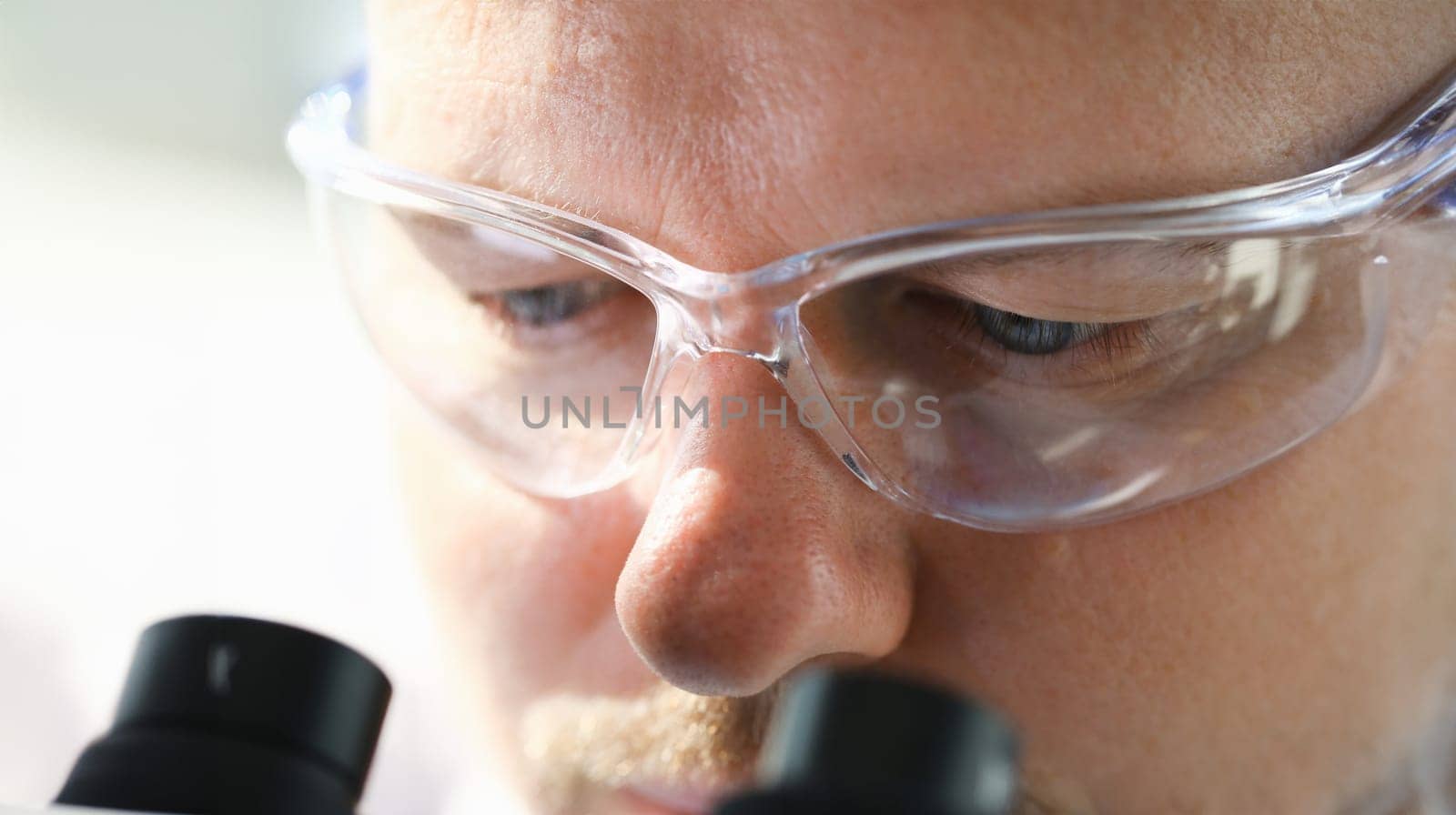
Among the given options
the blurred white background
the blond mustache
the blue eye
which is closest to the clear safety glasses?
the blue eye

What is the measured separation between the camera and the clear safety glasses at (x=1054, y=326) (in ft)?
1.91

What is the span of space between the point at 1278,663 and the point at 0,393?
1214 millimetres

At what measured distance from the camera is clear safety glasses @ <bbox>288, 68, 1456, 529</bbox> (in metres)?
0.58

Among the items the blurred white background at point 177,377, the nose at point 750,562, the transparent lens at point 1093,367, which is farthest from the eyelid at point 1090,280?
the blurred white background at point 177,377

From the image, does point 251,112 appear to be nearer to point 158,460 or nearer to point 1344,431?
point 158,460

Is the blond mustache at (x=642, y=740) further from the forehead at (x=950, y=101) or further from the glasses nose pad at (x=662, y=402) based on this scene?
the forehead at (x=950, y=101)

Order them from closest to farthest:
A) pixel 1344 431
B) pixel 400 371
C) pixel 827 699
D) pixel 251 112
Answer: pixel 827 699 → pixel 1344 431 → pixel 400 371 → pixel 251 112

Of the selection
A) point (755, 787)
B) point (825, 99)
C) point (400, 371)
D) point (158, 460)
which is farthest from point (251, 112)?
point (755, 787)

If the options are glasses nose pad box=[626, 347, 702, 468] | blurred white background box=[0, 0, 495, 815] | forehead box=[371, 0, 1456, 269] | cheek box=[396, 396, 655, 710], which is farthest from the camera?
blurred white background box=[0, 0, 495, 815]

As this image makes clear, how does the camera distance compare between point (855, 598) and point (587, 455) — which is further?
point (587, 455)

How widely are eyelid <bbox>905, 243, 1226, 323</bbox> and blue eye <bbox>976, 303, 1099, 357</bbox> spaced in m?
0.01

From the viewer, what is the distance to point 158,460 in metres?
1.41

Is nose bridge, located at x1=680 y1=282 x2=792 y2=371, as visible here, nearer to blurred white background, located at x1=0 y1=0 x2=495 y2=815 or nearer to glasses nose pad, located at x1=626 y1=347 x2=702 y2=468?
glasses nose pad, located at x1=626 y1=347 x2=702 y2=468

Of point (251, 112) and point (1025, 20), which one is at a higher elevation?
point (251, 112)
